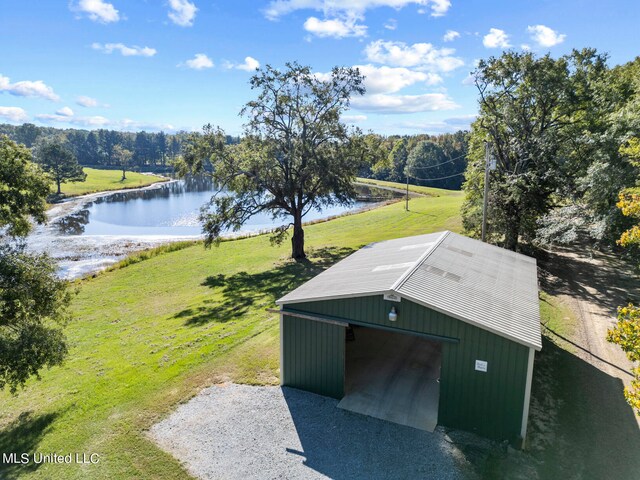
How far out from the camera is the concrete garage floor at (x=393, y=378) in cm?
944

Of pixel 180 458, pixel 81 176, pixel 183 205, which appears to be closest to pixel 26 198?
pixel 180 458

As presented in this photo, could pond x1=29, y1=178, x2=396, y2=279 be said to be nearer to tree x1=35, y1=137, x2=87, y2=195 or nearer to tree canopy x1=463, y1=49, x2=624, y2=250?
tree x1=35, y1=137, x2=87, y2=195

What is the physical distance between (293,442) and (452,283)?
5402 millimetres

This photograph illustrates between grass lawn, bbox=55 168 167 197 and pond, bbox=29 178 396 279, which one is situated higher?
grass lawn, bbox=55 168 167 197

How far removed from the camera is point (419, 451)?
8117 mm

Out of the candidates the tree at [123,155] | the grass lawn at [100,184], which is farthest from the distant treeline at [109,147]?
the grass lawn at [100,184]

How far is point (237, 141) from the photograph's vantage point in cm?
7575

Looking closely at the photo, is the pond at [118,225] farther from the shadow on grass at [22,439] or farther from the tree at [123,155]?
the tree at [123,155]

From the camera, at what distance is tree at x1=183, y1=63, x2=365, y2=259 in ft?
74.4

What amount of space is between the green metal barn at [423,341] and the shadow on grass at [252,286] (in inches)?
222

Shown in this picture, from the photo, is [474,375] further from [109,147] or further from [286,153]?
[109,147]

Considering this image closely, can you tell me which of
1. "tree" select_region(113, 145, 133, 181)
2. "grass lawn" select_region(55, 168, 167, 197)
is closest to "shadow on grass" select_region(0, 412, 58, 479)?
"grass lawn" select_region(55, 168, 167, 197)

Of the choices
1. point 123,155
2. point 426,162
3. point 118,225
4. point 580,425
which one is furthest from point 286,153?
point 123,155

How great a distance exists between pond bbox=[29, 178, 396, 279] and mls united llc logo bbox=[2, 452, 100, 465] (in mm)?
18309
